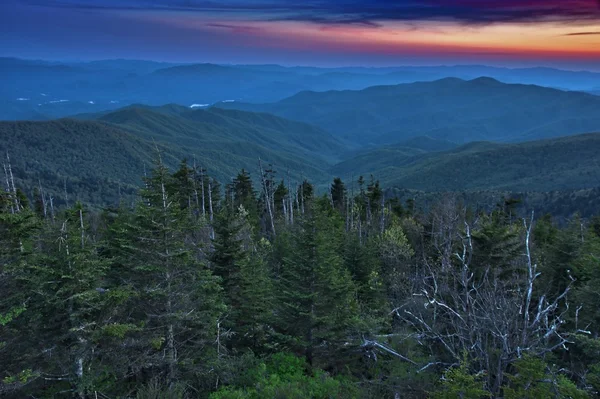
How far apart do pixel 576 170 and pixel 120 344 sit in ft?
736

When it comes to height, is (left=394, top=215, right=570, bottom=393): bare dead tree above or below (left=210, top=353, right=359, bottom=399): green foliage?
above

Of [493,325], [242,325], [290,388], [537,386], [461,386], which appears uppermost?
[493,325]

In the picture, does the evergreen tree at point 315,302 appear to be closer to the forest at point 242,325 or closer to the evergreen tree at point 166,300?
the forest at point 242,325

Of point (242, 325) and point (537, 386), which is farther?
point (242, 325)

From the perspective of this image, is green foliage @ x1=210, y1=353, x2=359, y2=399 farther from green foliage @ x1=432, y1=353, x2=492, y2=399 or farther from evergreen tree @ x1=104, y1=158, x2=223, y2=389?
green foliage @ x1=432, y1=353, x2=492, y2=399

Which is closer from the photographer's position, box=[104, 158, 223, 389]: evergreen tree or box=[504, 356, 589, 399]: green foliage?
box=[504, 356, 589, 399]: green foliage

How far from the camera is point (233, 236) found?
1830 cm

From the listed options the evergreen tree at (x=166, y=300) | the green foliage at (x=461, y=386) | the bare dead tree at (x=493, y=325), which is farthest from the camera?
the evergreen tree at (x=166, y=300)

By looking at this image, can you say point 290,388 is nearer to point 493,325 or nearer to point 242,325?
point 242,325

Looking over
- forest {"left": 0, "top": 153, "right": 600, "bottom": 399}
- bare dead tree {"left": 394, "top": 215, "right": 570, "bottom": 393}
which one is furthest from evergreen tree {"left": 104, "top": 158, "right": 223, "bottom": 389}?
bare dead tree {"left": 394, "top": 215, "right": 570, "bottom": 393}

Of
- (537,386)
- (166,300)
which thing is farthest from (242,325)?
(537,386)

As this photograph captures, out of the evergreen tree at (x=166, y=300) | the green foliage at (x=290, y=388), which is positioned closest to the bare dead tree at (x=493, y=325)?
the green foliage at (x=290, y=388)

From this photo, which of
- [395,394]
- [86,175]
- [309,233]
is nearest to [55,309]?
[309,233]

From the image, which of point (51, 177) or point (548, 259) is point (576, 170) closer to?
point (548, 259)
